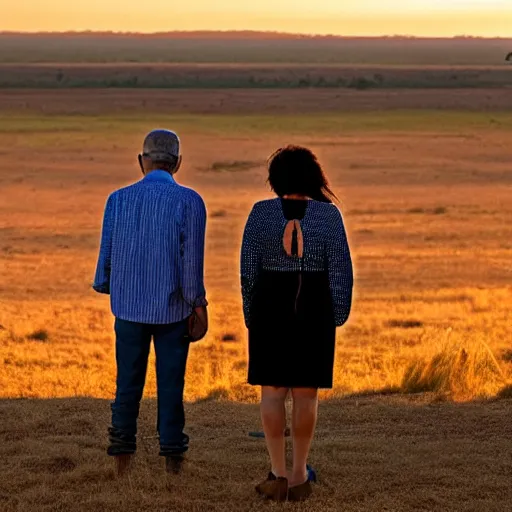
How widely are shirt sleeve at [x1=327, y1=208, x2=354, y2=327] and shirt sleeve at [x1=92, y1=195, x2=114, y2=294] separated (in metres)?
1.01

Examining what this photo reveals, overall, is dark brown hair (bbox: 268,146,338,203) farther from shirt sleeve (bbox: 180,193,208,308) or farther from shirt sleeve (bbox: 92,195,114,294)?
shirt sleeve (bbox: 92,195,114,294)

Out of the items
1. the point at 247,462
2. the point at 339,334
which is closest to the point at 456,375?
the point at 247,462

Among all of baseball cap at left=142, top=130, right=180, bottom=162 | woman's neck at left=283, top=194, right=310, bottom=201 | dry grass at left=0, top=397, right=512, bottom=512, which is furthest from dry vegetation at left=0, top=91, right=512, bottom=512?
baseball cap at left=142, top=130, right=180, bottom=162

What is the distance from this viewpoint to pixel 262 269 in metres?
5.56

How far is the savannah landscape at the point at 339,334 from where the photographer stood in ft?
19.7

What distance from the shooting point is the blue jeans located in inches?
231

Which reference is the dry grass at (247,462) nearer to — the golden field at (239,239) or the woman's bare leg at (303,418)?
the woman's bare leg at (303,418)

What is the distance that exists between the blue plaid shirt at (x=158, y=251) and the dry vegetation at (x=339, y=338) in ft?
2.53

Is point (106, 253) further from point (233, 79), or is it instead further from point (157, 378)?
point (233, 79)

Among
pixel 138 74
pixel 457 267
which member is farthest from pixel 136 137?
pixel 138 74

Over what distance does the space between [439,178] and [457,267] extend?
13.1 meters

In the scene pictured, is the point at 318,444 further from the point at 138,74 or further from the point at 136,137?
the point at 138,74

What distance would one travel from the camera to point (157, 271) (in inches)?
229

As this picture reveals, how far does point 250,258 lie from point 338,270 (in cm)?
37
